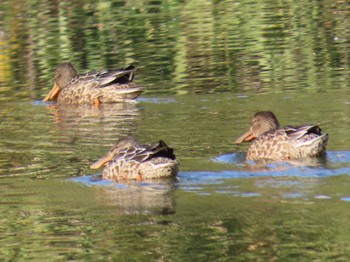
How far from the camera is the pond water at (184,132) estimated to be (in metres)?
8.78

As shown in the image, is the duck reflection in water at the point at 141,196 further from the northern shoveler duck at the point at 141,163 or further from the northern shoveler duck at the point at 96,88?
the northern shoveler duck at the point at 96,88

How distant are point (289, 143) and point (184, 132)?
1916mm

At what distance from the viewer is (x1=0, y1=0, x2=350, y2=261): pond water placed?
28.8 feet

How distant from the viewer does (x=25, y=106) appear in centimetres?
1633

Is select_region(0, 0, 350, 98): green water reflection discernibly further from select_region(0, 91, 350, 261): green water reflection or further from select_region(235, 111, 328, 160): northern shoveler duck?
select_region(235, 111, 328, 160): northern shoveler duck

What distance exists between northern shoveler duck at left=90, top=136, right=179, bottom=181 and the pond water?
0.13 metres

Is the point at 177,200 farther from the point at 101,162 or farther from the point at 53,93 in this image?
the point at 53,93

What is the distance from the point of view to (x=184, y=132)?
13359 millimetres

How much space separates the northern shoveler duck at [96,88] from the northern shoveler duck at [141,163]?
17.0 feet

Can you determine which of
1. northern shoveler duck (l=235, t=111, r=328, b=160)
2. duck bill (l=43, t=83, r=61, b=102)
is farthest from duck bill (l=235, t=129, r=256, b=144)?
duck bill (l=43, t=83, r=61, b=102)

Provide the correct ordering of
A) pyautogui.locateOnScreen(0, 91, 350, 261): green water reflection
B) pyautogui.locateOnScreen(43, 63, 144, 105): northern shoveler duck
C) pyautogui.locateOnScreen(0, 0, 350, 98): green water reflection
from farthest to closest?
1. pyautogui.locateOnScreen(0, 0, 350, 98): green water reflection
2. pyautogui.locateOnScreen(43, 63, 144, 105): northern shoveler duck
3. pyautogui.locateOnScreen(0, 91, 350, 261): green water reflection

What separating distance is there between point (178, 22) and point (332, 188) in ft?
47.3

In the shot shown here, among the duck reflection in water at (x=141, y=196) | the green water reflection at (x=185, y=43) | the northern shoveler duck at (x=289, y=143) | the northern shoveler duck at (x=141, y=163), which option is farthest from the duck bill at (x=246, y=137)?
the green water reflection at (x=185, y=43)

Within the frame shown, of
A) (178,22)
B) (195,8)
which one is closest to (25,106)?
(178,22)
